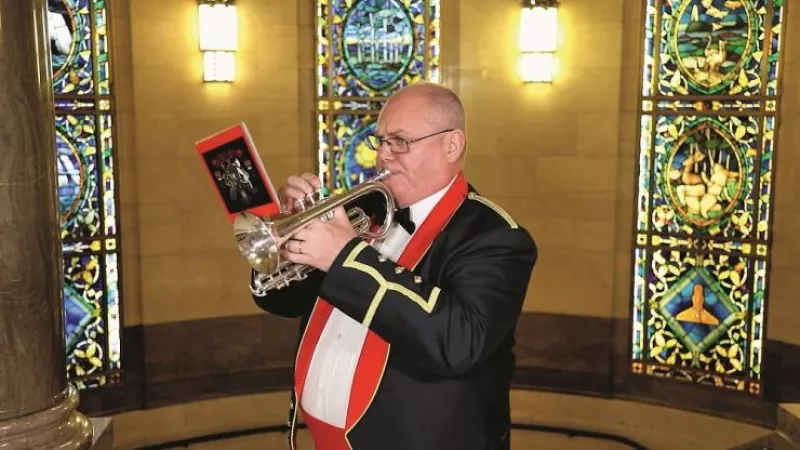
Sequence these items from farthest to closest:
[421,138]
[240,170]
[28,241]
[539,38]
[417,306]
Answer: [539,38], [28,241], [421,138], [240,170], [417,306]

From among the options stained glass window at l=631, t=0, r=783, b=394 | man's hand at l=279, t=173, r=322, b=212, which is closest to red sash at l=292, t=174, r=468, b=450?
man's hand at l=279, t=173, r=322, b=212

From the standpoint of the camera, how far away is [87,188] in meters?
6.42

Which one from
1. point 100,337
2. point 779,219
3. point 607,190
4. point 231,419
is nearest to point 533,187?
point 607,190

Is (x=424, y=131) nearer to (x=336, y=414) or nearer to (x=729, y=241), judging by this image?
(x=336, y=414)

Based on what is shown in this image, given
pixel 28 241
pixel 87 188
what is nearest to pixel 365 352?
pixel 28 241

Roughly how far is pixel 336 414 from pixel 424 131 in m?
0.87

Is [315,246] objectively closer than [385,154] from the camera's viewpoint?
Yes

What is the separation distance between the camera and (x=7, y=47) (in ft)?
10.1

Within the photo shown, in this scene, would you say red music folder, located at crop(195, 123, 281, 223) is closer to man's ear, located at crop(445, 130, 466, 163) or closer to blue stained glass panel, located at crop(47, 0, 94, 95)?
man's ear, located at crop(445, 130, 466, 163)

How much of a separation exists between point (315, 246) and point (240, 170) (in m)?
0.34

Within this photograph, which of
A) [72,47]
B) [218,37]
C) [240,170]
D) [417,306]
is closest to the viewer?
[417,306]

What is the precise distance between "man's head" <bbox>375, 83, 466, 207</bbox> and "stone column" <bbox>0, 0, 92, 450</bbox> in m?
1.28

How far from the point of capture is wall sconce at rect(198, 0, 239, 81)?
6477 mm

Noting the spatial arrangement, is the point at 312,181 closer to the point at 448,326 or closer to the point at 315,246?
the point at 315,246
